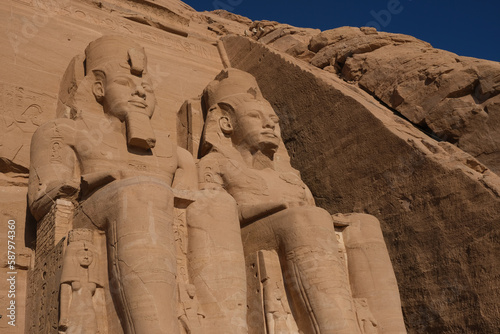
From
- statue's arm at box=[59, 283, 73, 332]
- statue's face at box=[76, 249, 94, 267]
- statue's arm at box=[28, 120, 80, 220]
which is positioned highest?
statue's arm at box=[28, 120, 80, 220]

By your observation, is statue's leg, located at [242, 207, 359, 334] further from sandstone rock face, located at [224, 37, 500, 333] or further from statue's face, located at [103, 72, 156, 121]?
statue's face, located at [103, 72, 156, 121]

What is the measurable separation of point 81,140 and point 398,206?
2703mm

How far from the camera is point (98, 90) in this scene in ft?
17.7

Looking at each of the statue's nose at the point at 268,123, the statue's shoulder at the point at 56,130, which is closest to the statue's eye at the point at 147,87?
the statue's shoulder at the point at 56,130

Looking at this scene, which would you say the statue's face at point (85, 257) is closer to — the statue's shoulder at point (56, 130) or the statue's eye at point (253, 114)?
the statue's shoulder at point (56, 130)

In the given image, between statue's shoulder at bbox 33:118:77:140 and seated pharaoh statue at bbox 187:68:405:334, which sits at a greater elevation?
statue's shoulder at bbox 33:118:77:140

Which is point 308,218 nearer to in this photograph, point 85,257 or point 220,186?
point 220,186

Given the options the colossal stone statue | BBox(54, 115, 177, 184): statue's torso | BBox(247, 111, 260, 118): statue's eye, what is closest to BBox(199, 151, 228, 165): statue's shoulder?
BBox(54, 115, 177, 184): statue's torso

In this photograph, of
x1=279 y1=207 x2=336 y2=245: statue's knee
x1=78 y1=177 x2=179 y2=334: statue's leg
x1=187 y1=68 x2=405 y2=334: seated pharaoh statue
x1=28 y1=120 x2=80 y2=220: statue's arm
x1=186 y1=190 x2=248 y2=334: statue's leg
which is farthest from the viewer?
x1=279 y1=207 x2=336 y2=245: statue's knee

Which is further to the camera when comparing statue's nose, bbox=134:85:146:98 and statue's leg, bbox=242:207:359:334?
statue's nose, bbox=134:85:146:98

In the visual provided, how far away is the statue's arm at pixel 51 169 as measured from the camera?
14.3ft

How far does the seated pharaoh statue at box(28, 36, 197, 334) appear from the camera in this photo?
12.1 ft

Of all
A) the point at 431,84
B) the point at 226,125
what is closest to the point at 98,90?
the point at 226,125

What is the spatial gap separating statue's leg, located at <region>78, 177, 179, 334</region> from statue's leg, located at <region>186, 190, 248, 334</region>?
324mm
